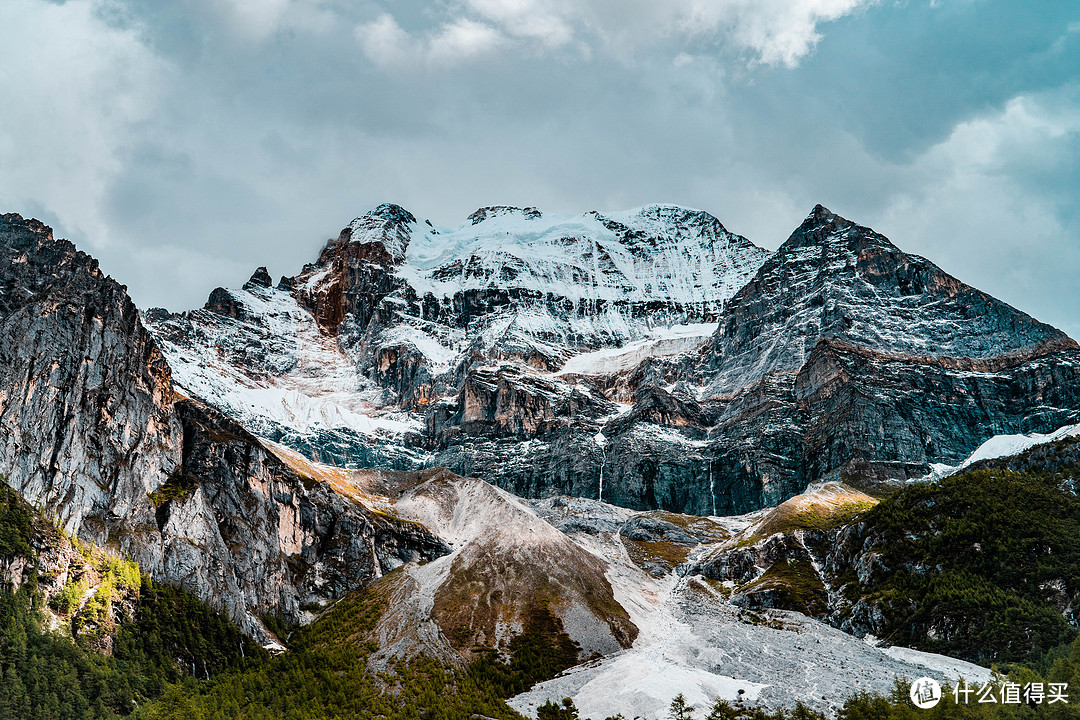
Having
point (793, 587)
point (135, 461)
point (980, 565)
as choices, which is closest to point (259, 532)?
point (135, 461)

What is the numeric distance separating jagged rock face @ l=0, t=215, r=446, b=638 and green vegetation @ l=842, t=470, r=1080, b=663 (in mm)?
97798

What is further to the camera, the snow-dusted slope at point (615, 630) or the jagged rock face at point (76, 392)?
the jagged rock face at point (76, 392)

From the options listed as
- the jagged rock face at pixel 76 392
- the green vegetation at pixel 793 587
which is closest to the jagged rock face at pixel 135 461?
the jagged rock face at pixel 76 392

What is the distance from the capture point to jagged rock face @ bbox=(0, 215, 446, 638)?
4397 inches

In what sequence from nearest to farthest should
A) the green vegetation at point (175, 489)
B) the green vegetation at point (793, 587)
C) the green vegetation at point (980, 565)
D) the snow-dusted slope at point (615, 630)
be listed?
the snow-dusted slope at point (615, 630), the green vegetation at point (980, 565), the green vegetation at point (175, 489), the green vegetation at point (793, 587)

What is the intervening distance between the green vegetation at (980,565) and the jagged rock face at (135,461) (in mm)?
97798

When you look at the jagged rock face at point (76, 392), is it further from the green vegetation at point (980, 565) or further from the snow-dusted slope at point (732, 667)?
the green vegetation at point (980, 565)

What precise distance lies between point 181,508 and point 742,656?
90851 millimetres

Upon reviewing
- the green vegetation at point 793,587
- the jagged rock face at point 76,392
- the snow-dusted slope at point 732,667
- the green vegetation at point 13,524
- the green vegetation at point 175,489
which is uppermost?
the jagged rock face at point 76,392

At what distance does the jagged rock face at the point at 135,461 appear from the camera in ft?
366

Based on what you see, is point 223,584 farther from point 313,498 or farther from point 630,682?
point 630,682

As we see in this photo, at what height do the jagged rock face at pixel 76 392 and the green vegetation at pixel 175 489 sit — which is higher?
the jagged rock face at pixel 76 392

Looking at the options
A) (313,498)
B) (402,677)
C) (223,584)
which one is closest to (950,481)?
(402,677)

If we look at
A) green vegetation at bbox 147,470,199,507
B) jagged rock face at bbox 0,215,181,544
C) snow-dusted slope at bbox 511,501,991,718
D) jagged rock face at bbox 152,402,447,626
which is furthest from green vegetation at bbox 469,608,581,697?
jagged rock face at bbox 0,215,181,544
